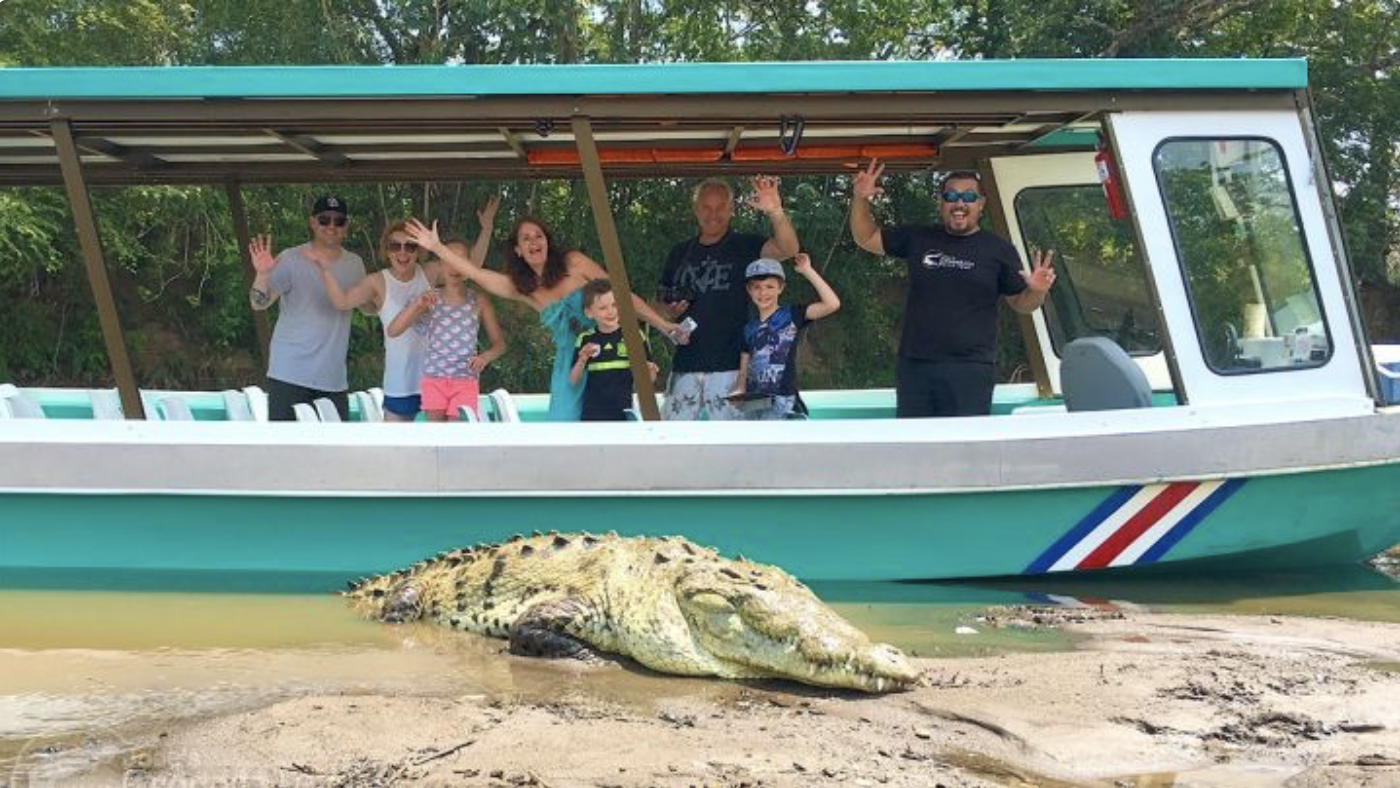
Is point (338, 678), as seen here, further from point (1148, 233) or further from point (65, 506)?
point (1148, 233)

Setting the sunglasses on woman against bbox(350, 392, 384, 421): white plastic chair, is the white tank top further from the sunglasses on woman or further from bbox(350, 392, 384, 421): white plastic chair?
the sunglasses on woman

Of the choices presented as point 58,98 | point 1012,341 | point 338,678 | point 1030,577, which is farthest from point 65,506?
point 1012,341

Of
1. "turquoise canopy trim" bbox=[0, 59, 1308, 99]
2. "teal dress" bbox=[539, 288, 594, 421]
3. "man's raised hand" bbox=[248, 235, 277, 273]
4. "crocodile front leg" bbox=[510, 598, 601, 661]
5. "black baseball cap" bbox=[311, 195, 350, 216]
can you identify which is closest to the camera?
"crocodile front leg" bbox=[510, 598, 601, 661]

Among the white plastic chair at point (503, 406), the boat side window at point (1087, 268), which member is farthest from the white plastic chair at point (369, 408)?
the boat side window at point (1087, 268)

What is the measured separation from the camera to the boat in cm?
572

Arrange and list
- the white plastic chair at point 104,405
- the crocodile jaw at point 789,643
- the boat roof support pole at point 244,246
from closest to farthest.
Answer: the crocodile jaw at point 789,643 → the white plastic chair at point 104,405 → the boat roof support pole at point 244,246

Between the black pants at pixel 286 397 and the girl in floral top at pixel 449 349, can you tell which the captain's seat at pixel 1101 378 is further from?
the black pants at pixel 286 397

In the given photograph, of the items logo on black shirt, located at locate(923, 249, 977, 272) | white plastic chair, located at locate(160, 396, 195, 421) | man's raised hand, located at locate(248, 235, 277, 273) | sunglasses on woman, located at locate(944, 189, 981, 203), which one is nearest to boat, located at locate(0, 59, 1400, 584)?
sunglasses on woman, located at locate(944, 189, 981, 203)

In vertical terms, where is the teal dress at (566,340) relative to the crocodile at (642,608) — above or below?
above

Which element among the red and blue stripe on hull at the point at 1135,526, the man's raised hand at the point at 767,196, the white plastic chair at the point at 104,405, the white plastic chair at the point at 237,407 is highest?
the man's raised hand at the point at 767,196

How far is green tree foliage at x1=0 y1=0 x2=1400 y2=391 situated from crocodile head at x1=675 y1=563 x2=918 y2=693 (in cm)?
957

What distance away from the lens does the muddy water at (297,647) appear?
13.2 feet

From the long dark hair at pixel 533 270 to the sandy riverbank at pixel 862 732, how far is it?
7.70 feet

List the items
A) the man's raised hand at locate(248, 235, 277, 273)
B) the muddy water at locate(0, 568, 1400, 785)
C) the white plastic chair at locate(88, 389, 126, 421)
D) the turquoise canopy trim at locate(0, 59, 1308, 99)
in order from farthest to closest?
1. the white plastic chair at locate(88, 389, 126, 421)
2. the man's raised hand at locate(248, 235, 277, 273)
3. the turquoise canopy trim at locate(0, 59, 1308, 99)
4. the muddy water at locate(0, 568, 1400, 785)
